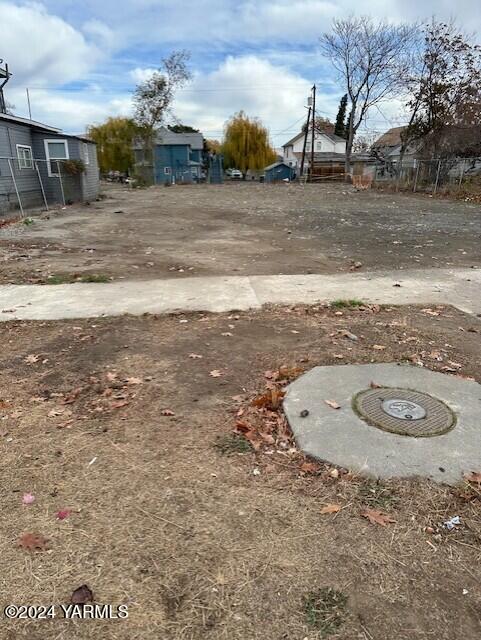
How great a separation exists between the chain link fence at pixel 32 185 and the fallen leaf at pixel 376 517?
16.2m

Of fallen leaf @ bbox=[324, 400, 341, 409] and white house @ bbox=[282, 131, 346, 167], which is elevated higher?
white house @ bbox=[282, 131, 346, 167]

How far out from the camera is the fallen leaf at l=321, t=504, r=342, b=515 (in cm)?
230

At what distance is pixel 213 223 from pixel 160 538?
12.7 m

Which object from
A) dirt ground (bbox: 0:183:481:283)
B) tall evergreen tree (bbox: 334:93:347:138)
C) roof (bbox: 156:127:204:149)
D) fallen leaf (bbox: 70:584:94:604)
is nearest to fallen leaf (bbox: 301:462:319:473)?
fallen leaf (bbox: 70:584:94:604)

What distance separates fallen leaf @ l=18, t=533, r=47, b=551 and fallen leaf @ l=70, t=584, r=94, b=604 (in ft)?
1.01

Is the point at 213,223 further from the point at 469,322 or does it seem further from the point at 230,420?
the point at 230,420

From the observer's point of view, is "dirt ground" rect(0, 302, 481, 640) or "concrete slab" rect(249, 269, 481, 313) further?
"concrete slab" rect(249, 269, 481, 313)

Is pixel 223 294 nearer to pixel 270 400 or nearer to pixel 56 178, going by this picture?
pixel 270 400

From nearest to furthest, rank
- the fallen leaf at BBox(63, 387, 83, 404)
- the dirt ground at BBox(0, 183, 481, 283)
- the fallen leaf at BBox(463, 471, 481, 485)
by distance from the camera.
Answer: the fallen leaf at BBox(463, 471, 481, 485) → the fallen leaf at BBox(63, 387, 83, 404) → the dirt ground at BBox(0, 183, 481, 283)

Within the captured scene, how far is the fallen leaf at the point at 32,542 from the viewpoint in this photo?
2.05 meters

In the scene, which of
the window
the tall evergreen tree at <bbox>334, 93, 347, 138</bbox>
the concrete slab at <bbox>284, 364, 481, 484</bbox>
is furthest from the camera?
the tall evergreen tree at <bbox>334, 93, 347, 138</bbox>

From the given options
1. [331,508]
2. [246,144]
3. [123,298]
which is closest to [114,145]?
[246,144]

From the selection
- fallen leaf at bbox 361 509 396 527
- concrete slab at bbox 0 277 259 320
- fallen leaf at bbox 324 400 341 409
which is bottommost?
concrete slab at bbox 0 277 259 320

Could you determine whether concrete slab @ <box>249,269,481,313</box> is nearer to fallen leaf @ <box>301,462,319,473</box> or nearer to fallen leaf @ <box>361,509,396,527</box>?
fallen leaf @ <box>301,462,319,473</box>
